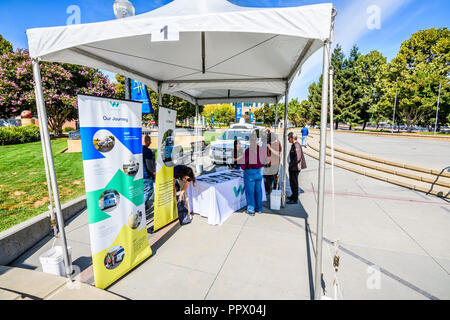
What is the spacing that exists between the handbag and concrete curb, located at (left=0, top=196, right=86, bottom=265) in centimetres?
211

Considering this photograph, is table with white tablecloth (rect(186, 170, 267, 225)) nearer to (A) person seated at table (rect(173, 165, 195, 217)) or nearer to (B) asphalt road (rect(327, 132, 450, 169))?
(A) person seated at table (rect(173, 165, 195, 217))

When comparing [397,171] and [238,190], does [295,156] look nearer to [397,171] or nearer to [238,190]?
[238,190]

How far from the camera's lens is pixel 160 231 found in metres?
4.10

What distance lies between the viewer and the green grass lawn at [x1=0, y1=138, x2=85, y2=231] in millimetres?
4401

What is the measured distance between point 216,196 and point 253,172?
99 cm

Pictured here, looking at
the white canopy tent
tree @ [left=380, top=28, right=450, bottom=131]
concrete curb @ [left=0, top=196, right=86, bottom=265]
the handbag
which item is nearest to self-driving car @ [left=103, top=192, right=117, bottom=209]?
the white canopy tent

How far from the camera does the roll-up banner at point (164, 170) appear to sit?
3.81 meters

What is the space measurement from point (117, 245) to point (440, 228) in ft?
19.0

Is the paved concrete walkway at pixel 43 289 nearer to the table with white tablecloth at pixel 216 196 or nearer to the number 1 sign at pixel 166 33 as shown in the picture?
the table with white tablecloth at pixel 216 196

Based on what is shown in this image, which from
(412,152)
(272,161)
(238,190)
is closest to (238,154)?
(272,161)

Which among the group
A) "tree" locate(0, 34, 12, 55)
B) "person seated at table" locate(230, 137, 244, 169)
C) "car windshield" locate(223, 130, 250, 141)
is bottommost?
"person seated at table" locate(230, 137, 244, 169)

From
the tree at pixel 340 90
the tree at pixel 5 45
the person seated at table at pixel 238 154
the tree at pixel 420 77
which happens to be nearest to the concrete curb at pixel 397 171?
the person seated at table at pixel 238 154

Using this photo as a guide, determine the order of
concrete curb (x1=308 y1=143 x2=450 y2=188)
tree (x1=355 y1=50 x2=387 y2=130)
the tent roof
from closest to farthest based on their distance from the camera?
the tent roof, concrete curb (x1=308 y1=143 x2=450 y2=188), tree (x1=355 y1=50 x2=387 y2=130)

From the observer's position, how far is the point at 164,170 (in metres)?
3.96
